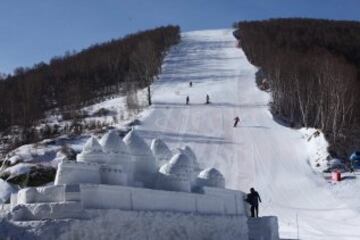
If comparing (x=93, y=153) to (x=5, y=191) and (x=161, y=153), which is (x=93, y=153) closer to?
(x=161, y=153)

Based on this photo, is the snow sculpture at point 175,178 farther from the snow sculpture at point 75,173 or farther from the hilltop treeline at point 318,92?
the hilltop treeline at point 318,92

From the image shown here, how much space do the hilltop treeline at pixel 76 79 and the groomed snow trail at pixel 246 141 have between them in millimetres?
3052

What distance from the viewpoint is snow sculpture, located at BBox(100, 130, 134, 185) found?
14.0 meters

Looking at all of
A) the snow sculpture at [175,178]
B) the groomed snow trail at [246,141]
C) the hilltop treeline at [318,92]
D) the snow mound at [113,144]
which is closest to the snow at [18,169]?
the groomed snow trail at [246,141]

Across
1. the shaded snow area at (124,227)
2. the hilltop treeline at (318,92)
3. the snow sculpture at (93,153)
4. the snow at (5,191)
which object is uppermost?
the hilltop treeline at (318,92)

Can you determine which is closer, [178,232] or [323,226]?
[178,232]

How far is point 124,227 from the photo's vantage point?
1252 cm

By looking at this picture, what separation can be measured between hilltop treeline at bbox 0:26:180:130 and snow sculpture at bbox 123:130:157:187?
34.1 m

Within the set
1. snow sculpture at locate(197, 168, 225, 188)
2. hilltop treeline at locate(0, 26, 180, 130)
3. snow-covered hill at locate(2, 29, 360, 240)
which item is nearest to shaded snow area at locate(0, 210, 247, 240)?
snow-covered hill at locate(2, 29, 360, 240)

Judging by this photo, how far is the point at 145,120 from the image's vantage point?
137 ft

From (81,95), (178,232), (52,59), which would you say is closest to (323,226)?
(178,232)

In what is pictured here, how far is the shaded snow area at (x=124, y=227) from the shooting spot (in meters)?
11.3

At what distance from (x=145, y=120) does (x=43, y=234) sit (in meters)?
30.6

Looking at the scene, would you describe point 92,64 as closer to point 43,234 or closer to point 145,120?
point 145,120
